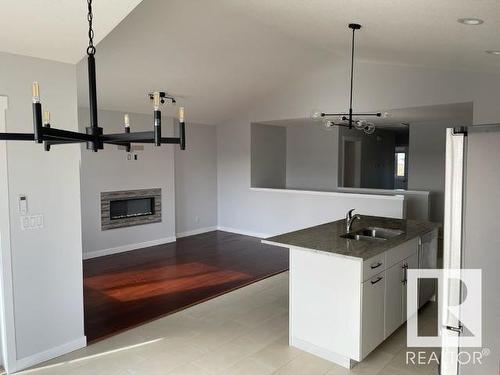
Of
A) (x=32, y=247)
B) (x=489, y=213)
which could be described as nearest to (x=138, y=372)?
(x=32, y=247)

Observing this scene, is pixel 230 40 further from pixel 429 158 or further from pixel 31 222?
pixel 429 158

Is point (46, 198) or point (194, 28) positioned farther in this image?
point (194, 28)

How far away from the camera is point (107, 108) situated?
6094mm

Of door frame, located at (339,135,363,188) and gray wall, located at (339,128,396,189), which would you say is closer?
door frame, located at (339,135,363,188)

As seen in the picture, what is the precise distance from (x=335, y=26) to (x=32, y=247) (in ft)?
11.2

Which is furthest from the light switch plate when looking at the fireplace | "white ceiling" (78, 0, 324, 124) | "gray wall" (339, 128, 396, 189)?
"gray wall" (339, 128, 396, 189)

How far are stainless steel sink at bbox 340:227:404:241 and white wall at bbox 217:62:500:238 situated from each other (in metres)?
2.42

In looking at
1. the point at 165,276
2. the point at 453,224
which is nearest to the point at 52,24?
the point at 453,224

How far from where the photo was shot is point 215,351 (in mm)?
3229

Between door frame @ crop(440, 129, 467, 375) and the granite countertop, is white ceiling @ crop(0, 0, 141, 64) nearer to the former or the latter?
the granite countertop

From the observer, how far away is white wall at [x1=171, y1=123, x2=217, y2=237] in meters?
7.70

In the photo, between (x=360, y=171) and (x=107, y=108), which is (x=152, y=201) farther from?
(x=360, y=171)

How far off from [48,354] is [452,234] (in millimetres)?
3200

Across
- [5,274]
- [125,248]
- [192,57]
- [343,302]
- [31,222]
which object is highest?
[192,57]
